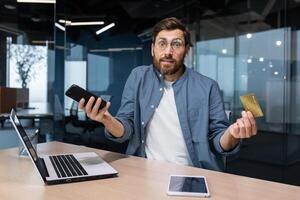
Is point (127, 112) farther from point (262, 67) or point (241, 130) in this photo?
point (262, 67)

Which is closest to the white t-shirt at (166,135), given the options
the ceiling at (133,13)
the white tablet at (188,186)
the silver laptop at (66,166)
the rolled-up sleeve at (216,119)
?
the rolled-up sleeve at (216,119)

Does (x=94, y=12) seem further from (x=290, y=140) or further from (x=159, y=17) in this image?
(x=290, y=140)

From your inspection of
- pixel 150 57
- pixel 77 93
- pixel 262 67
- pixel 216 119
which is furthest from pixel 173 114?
pixel 150 57

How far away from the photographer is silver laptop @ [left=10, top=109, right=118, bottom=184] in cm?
102

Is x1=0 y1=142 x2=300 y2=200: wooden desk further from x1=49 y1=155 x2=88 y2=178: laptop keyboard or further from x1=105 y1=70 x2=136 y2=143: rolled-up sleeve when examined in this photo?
x1=105 y1=70 x2=136 y2=143: rolled-up sleeve

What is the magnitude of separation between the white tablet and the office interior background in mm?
2553

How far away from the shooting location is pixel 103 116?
1252mm

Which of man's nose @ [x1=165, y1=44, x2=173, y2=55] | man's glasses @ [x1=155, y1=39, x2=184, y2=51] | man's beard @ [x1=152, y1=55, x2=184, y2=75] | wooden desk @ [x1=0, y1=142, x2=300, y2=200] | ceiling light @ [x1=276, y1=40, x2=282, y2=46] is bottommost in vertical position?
wooden desk @ [x1=0, y1=142, x2=300, y2=200]

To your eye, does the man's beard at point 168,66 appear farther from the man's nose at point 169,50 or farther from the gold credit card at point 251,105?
the gold credit card at point 251,105

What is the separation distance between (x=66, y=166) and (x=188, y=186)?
473 millimetres

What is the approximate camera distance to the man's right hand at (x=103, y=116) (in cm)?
117

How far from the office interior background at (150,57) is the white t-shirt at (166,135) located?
7.06 feet

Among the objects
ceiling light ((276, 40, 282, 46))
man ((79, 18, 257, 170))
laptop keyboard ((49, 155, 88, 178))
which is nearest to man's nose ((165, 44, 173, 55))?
man ((79, 18, 257, 170))

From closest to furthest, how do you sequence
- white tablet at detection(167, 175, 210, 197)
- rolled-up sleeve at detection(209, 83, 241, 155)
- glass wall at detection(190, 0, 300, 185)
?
1. white tablet at detection(167, 175, 210, 197)
2. rolled-up sleeve at detection(209, 83, 241, 155)
3. glass wall at detection(190, 0, 300, 185)
